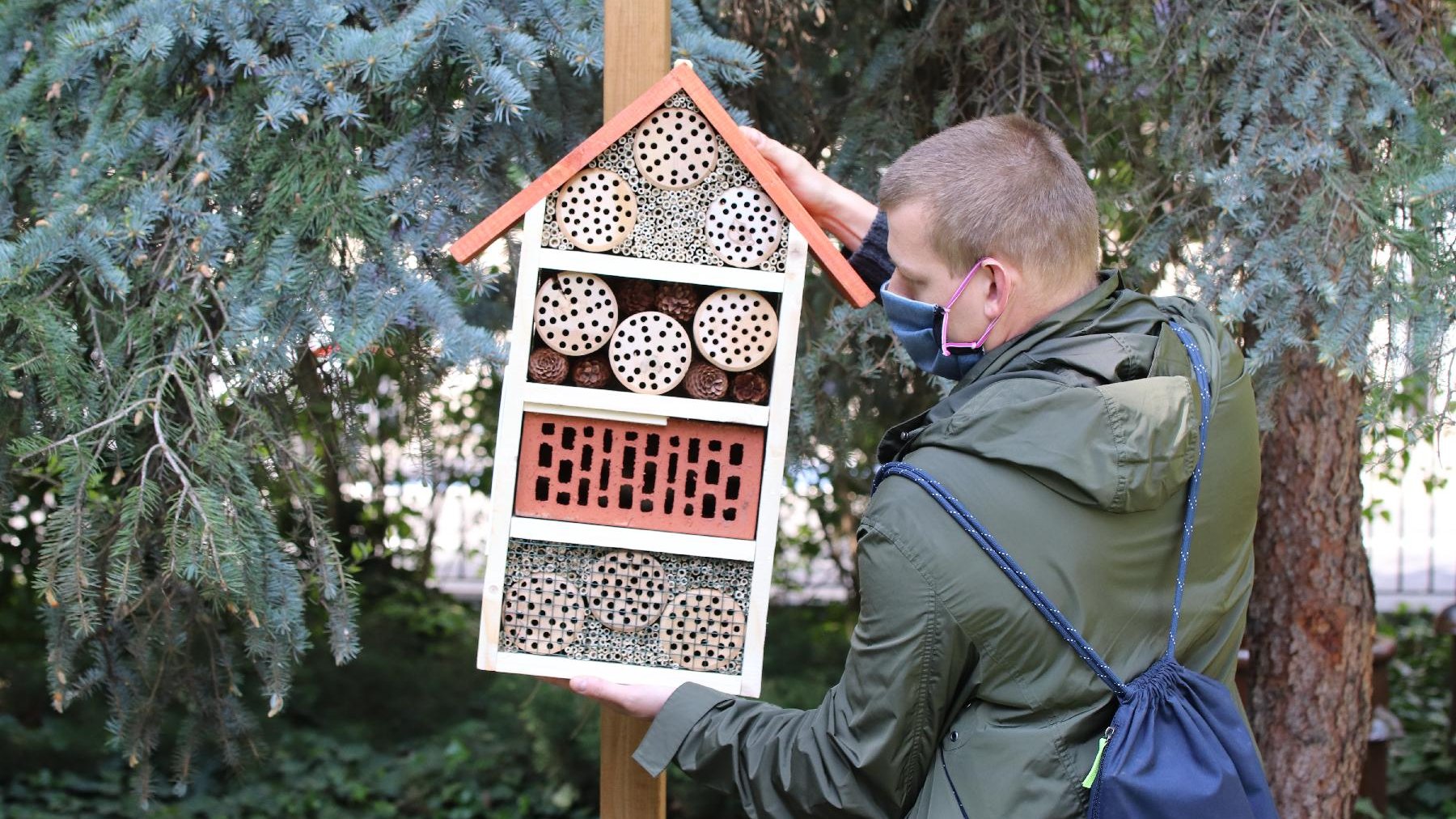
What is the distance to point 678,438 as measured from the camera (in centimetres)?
180

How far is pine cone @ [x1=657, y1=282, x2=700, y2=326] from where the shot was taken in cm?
180

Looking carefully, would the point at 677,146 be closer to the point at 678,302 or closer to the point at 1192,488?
the point at 678,302

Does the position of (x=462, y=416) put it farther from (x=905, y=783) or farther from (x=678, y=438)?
(x=905, y=783)

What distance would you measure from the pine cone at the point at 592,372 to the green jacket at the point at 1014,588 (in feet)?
1.49

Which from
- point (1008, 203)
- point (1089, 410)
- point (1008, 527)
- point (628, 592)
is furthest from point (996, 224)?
point (628, 592)

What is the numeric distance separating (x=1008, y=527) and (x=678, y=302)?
593 millimetres

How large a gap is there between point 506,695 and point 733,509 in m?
3.23

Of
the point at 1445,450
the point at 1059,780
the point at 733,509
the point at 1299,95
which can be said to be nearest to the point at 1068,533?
the point at 1059,780

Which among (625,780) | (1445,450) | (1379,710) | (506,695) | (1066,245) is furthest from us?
(1445,450)

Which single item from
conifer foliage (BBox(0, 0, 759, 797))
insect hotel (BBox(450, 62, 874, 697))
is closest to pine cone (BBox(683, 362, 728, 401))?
insect hotel (BBox(450, 62, 874, 697))

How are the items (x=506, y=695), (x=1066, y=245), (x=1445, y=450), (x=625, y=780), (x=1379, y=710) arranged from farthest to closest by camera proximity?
1. (x=1445, y=450)
2. (x=506, y=695)
3. (x=1379, y=710)
4. (x=625, y=780)
5. (x=1066, y=245)

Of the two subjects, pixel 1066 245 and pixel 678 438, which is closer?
pixel 1066 245

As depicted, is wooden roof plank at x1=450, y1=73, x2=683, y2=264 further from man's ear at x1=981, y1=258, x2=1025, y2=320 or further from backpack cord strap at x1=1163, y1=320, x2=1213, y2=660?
backpack cord strap at x1=1163, y1=320, x2=1213, y2=660

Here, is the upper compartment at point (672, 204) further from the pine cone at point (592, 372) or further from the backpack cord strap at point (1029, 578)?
the backpack cord strap at point (1029, 578)
